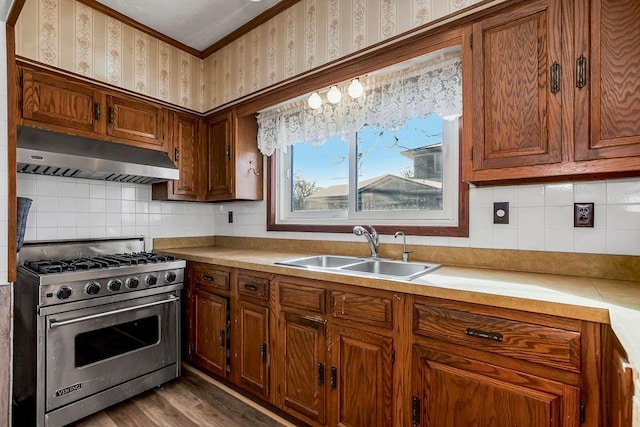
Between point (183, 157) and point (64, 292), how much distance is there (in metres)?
1.33

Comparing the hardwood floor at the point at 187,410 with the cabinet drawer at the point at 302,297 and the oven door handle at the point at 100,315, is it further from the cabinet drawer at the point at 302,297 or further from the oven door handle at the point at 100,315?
the cabinet drawer at the point at 302,297

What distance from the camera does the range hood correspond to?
6.07ft

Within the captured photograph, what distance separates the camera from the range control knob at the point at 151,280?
216 cm

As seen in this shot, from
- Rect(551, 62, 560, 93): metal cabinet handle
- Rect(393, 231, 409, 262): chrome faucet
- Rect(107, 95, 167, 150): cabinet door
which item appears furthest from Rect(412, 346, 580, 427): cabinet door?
Rect(107, 95, 167, 150): cabinet door

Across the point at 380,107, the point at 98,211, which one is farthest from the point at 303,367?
the point at 98,211

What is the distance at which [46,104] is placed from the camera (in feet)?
6.67

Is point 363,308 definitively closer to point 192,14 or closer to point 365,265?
point 365,265

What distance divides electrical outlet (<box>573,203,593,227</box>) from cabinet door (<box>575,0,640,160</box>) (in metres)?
0.35

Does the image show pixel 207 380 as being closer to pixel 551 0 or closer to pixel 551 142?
pixel 551 142


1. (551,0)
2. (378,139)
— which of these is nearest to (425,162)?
(378,139)

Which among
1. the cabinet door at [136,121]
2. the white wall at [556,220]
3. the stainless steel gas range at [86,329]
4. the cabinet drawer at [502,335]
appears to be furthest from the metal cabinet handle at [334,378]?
the cabinet door at [136,121]

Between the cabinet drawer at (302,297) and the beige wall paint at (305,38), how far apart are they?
1332 millimetres

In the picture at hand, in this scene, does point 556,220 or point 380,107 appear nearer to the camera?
point 556,220

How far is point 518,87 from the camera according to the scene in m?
1.37
